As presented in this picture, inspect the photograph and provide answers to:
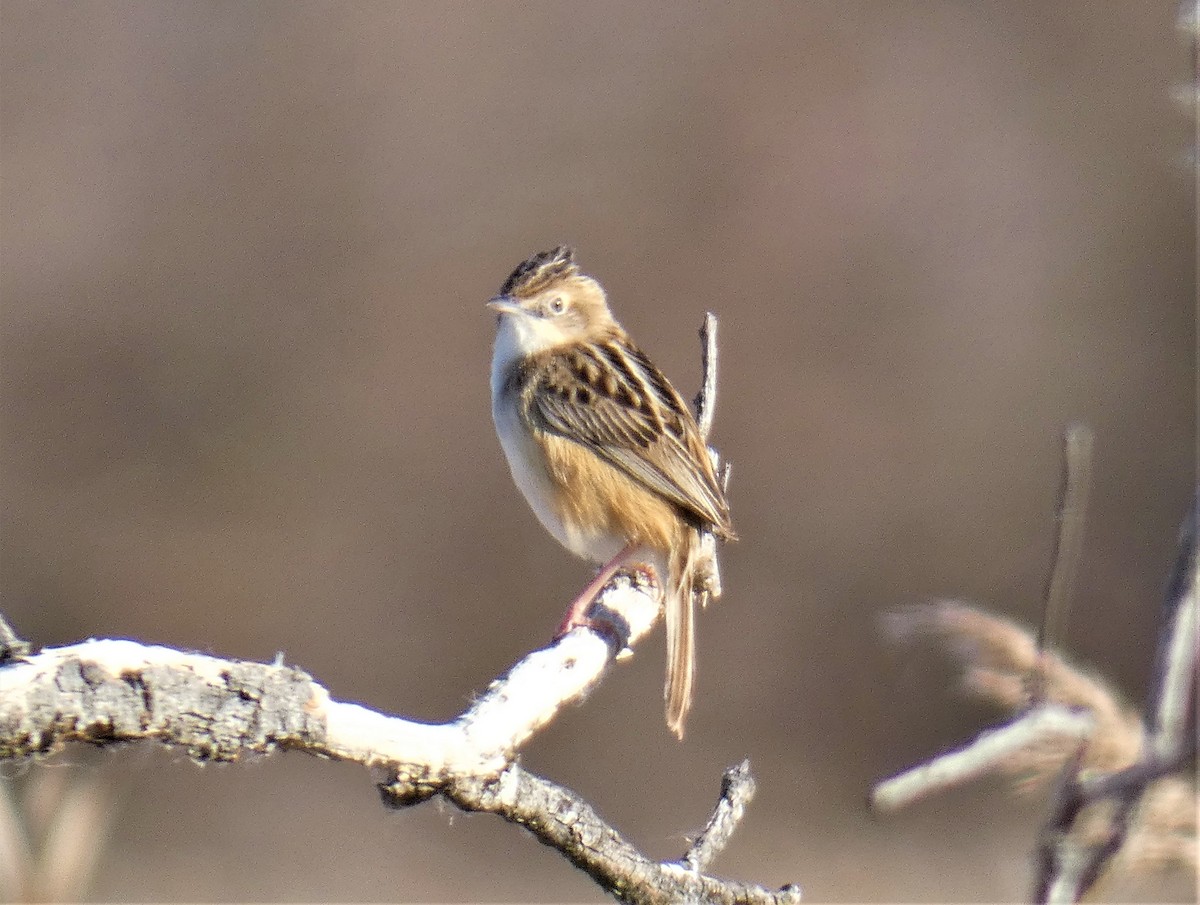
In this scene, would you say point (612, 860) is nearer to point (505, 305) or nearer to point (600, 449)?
point (600, 449)

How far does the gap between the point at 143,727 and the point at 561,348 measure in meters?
3.67

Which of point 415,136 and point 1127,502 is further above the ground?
point 415,136

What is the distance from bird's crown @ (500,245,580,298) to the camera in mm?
6246

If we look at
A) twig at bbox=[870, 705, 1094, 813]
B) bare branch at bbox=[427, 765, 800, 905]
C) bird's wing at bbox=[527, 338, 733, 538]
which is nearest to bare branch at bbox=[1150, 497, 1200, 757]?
twig at bbox=[870, 705, 1094, 813]

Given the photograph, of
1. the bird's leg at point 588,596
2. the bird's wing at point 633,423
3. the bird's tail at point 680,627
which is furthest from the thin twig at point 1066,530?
the bird's wing at point 633,423

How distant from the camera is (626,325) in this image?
1293cm

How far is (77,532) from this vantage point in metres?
→ 13.5

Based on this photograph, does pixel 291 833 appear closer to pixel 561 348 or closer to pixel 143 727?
pixel 561 348

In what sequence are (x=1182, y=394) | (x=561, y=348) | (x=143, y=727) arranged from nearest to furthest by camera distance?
(x=143, y=727), (x=561, y=348), (x=1182, y=394)

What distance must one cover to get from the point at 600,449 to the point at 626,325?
728 cm

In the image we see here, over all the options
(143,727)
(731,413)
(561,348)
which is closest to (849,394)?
(731,413)

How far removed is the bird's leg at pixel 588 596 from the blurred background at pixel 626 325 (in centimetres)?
690

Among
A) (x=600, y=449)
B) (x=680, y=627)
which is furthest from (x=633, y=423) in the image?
(x=680, y=627)

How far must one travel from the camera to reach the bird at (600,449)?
17.5ft
